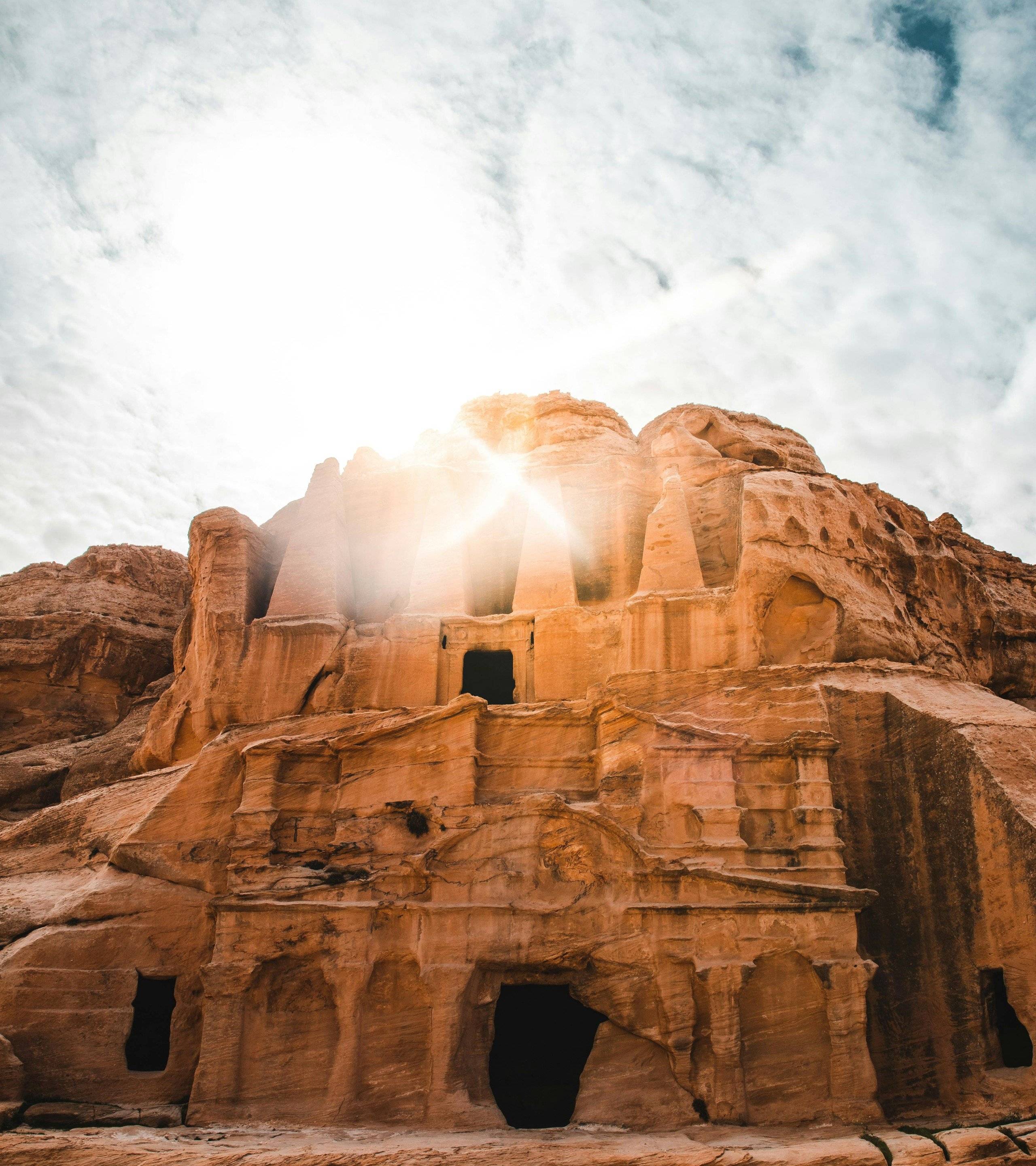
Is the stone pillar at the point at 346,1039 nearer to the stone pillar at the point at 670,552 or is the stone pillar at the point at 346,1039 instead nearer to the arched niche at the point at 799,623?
the stone pillar at the point at 670,552

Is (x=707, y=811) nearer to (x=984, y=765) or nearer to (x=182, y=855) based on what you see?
(x=984, y=765)

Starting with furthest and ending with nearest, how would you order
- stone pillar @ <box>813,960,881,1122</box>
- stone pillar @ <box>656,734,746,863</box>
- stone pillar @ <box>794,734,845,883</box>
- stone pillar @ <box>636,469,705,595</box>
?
1. stone pillar @ <box>636,469,705,595</box>
2. stone pillar @ <box>656,734,746,863</box>
3. stone pillar @ <box>794,734,845,883</box>
4. stone pillar @ <box>813,960,881,1122</box>

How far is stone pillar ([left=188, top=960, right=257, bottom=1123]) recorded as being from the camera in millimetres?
13086

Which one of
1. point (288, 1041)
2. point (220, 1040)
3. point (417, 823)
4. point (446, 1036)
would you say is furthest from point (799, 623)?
point (220, 1040)

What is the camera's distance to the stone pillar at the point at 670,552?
18766 mm

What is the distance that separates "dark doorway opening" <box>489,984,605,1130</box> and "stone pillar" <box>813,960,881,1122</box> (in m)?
3.52

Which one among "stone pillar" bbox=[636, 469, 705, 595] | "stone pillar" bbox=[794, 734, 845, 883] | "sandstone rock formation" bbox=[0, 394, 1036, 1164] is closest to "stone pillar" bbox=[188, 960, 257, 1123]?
"sandstone rock formation" bbox=[0, 394, 1036, 1164]

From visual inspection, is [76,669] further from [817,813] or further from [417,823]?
[817,813]

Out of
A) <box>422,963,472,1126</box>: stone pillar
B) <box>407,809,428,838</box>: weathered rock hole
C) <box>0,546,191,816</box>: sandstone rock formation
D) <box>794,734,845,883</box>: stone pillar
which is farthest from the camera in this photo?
<box>0,546,191,816</box>: sandstone rock formation

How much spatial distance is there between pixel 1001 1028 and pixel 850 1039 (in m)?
1.97

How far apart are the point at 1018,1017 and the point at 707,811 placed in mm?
4560

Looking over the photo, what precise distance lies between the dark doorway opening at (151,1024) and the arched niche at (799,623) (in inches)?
448

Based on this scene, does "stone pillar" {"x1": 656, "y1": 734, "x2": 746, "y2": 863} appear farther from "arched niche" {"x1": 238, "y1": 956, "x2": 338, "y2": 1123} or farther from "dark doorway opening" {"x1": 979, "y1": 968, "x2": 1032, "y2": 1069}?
"arched niche" {"x1": 238, "y1": 956, "x2": 338, "y2": 1123}

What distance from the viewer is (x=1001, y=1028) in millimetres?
12734
